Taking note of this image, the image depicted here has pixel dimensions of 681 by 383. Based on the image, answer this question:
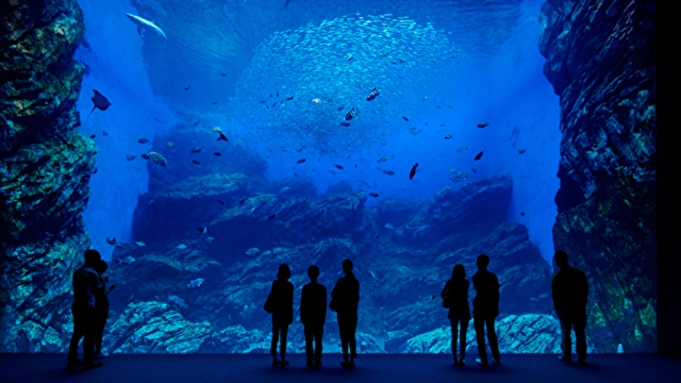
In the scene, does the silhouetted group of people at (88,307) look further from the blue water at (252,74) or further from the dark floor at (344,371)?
the blue water at (252,74)

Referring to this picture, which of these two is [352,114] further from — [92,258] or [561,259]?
[92,258]

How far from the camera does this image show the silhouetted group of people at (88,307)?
410 centimetres

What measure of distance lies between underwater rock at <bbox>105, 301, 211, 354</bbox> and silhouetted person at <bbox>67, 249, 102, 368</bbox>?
11661 mm

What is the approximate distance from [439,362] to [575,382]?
5.76 feet

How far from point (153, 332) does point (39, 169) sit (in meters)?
9.52

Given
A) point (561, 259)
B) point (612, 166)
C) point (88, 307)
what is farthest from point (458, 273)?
point (612, 166)

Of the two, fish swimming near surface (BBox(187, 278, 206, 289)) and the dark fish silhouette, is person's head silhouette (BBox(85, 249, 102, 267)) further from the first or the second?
fish swimming near surface (BBox(187, 278, 206, 289))

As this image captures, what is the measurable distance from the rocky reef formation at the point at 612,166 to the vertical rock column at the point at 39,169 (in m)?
15.7

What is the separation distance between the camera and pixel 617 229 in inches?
342

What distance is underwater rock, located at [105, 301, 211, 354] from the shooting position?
14.4 metres

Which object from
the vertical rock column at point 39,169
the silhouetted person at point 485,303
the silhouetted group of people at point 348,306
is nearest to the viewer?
the silhouetted group of people at point 348,306

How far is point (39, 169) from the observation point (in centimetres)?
936

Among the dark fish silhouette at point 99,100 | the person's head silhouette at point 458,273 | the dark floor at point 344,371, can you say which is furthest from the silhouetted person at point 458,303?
the dark fish silhouette at point 99,100

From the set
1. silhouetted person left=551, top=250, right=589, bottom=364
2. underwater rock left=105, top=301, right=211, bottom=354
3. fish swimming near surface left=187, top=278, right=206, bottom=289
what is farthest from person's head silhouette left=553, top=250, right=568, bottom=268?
fish swimming near surface left=187, top=278, right=206, bottom=289
